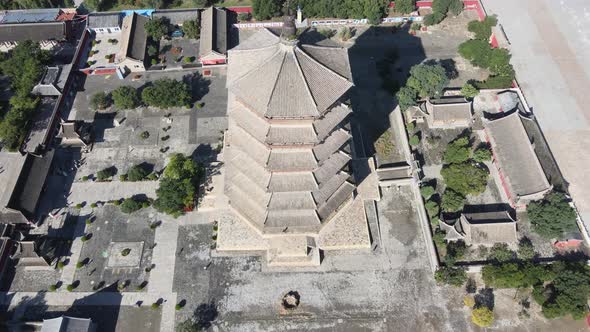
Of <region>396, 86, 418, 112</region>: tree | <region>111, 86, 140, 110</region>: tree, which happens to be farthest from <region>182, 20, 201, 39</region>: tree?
<region>396, 86, 418, 112</region>: tree

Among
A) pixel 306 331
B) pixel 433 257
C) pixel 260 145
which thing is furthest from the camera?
pixel 433 257

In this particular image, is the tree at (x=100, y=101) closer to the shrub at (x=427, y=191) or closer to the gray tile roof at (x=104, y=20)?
the gray tile roof at (x=104, y=20)

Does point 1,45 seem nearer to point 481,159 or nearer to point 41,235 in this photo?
point 41,235

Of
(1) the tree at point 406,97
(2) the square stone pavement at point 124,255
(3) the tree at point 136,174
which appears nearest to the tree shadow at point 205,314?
(2) the square stone pavement at point 124,255

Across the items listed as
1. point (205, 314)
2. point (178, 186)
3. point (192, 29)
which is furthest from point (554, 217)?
point (192, 29)

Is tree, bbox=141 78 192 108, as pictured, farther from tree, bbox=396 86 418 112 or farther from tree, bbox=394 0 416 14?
tree, bbox=394 0 416 14

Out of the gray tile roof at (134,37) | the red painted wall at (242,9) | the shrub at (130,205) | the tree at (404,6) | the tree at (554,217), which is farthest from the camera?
the red painted wall at (242,9)

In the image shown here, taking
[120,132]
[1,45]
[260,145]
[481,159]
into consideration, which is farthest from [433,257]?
[1,45]
